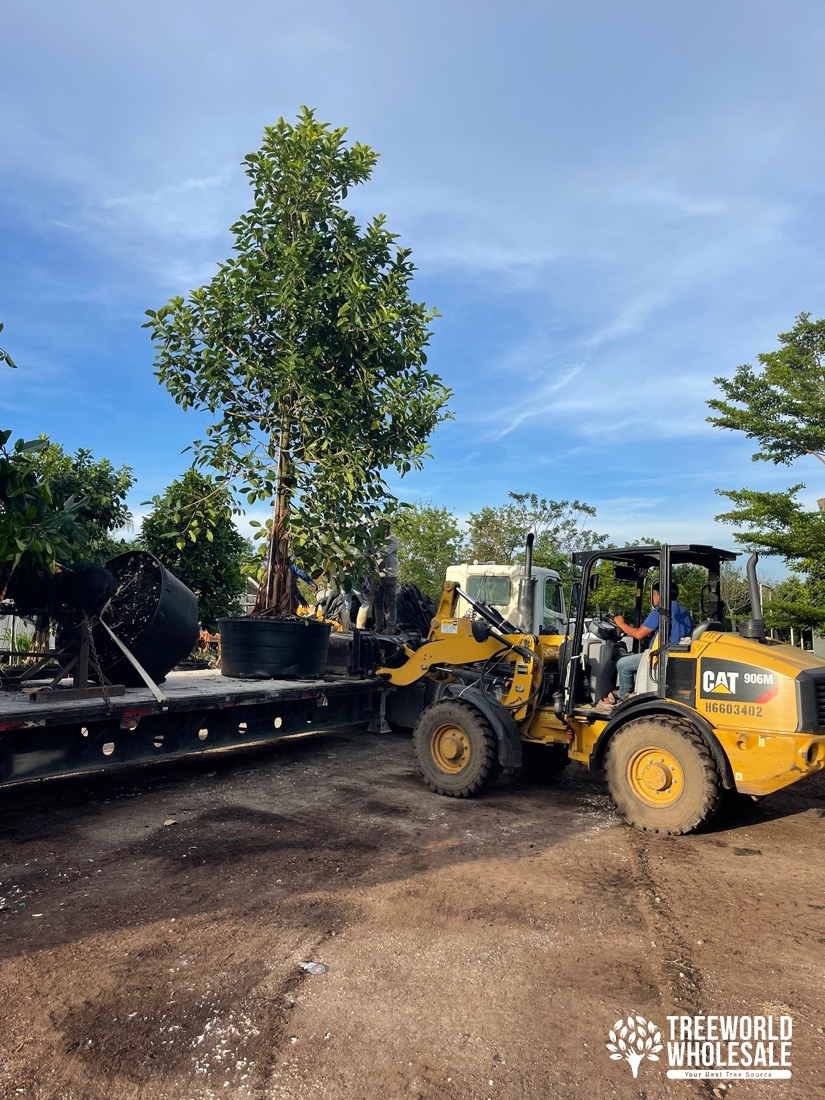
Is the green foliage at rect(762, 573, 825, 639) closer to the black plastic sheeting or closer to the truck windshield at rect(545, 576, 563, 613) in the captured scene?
the truck windshield at rect(545, 576, 563, 613)

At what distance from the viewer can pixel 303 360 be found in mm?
8430

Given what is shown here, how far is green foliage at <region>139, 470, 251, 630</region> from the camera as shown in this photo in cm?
860

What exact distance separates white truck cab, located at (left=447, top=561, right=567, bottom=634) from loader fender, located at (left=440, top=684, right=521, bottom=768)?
17.7ft

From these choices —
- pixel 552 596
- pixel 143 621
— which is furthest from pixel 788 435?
pixel 143 621

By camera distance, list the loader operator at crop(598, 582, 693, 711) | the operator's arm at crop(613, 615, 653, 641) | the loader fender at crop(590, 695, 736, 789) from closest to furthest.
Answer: the loader fender at crop(590, 695, 736, 789)
the loader operator at crop(598, 582, 693, 711)
the operator's arm at crop(613, 615, 653, 641)

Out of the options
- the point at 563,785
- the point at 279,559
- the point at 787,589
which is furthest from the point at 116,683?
the point at 787,589

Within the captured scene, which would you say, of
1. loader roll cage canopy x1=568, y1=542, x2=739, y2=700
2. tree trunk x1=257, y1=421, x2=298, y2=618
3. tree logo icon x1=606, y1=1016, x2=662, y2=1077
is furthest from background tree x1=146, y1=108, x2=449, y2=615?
tree logo icon x1=606, y1=1016, x2=662, y2=1077

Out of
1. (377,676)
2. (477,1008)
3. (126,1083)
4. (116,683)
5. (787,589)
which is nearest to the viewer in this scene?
(126,1083)

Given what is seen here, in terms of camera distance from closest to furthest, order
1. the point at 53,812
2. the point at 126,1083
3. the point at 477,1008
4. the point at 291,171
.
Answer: the point at 126,1083 < the point at 477,1008 < the point at 53,812 < the point at 291,171

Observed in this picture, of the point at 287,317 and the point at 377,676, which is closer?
the point at 287,317

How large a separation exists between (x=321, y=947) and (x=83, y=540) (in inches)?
159

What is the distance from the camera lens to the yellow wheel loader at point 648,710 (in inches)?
223

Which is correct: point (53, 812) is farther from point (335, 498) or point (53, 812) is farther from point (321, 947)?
point (335, 498)

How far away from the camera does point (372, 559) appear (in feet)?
29.7
